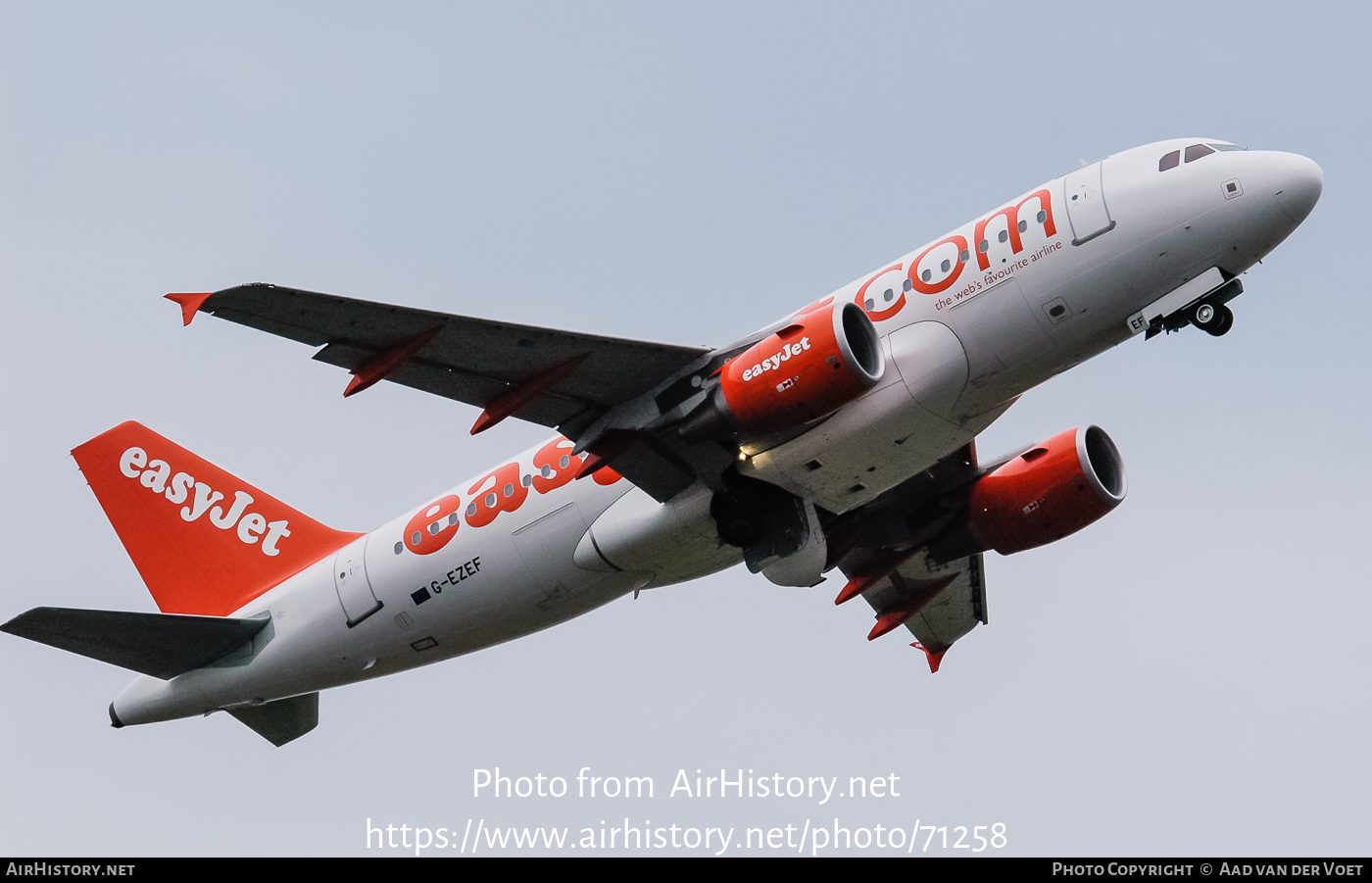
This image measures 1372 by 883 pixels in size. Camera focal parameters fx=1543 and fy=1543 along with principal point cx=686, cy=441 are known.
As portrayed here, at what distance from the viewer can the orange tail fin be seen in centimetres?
3109

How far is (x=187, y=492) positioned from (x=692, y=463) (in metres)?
12.2

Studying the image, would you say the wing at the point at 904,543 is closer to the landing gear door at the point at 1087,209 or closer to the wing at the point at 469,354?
the wing at the point at 469,354

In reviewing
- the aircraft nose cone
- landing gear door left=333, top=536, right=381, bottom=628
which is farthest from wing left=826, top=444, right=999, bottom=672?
landing gear door left=333, top=536, right=381, bottom=628

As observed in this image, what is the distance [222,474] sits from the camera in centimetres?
3231

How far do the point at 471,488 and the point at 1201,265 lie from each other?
13253 millimetres

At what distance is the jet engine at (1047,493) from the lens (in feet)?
95.5

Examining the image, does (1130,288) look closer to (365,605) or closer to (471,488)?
(471,488)

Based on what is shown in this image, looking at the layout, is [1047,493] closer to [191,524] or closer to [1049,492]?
[1049,492]

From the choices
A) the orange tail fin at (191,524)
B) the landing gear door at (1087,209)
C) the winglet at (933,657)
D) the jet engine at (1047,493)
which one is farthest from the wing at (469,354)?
the winglet at (933,657)

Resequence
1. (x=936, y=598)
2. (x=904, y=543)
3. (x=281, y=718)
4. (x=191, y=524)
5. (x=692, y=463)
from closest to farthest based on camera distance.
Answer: (x=692, y=463), (x=904, y=543), (x=281, y=718), (x=191, y=524), (x=936, y=598)

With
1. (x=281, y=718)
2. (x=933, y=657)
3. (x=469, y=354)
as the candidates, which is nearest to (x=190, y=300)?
(x=469, y=354)

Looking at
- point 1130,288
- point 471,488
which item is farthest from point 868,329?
point 471,488

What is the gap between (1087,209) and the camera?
24328 millimetres

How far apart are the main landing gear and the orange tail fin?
1672 centimetres
